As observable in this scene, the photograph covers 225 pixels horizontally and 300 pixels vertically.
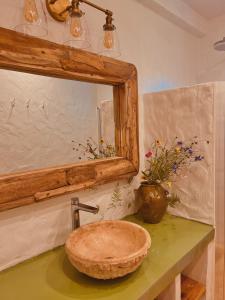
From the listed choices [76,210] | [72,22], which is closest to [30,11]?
[72,22]

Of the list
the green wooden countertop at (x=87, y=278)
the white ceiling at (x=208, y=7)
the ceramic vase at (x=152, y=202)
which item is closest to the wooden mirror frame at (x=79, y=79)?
the ceramic vase at (x=152, y=202)

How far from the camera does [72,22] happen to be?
3.42ft

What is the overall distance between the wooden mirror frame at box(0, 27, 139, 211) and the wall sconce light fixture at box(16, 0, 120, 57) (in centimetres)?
6

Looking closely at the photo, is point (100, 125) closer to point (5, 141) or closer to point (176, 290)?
point (5, 141)

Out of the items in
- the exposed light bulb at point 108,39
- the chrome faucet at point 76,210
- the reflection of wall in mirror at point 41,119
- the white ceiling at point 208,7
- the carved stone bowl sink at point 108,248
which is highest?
the white ceiling at point 208,7

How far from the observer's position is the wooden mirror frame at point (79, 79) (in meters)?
0.90

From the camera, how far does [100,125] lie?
4.24 ft

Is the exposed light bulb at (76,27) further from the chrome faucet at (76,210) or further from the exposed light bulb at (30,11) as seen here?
the chrome faucet at (76,210)

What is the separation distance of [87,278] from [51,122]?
674mm

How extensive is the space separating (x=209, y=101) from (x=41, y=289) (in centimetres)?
116

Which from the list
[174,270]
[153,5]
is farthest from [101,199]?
[153,5]

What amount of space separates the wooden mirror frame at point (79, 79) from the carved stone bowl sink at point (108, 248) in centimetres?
22

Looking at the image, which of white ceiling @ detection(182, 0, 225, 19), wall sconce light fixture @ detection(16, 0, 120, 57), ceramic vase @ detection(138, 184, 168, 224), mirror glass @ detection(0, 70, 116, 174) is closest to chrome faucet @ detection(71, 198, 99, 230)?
mirror glass @ detection(0, 70, 116, 174)

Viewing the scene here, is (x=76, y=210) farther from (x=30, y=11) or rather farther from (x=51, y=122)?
(x=30, y=11)
